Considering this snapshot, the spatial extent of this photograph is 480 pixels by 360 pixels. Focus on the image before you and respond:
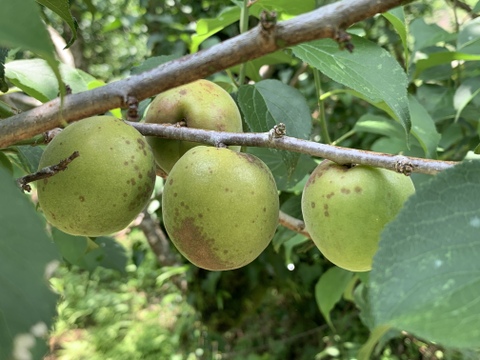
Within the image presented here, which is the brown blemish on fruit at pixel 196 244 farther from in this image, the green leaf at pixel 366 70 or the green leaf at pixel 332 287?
the green leaf at pixel 332 287

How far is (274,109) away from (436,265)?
2.20ft

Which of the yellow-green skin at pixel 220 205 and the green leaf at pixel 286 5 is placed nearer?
the yellow-green skin at pixel 220 205

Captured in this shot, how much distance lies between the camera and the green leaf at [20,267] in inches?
17.1

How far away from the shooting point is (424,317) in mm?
430

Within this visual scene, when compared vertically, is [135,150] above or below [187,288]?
above

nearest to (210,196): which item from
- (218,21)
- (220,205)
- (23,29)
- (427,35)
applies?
(220,205)

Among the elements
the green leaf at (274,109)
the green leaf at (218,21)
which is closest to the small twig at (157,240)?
the green leaf at (218,21)

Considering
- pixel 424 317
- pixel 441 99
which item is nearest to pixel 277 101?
pixel 424 317

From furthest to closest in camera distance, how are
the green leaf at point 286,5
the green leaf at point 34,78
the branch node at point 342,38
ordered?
the green leaf at point 286,5 < the green leaf at point 34,78 < the branch node at point 342,38

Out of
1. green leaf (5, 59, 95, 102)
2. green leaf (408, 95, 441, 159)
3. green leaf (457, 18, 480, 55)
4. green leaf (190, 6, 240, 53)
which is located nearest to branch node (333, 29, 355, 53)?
green leaf (408, 95, 441, 159)

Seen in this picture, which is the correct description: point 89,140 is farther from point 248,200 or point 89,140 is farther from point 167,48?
point 167,48

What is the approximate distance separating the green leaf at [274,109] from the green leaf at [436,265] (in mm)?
487

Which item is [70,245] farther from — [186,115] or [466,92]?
[466,92]

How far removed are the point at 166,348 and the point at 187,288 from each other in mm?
972
